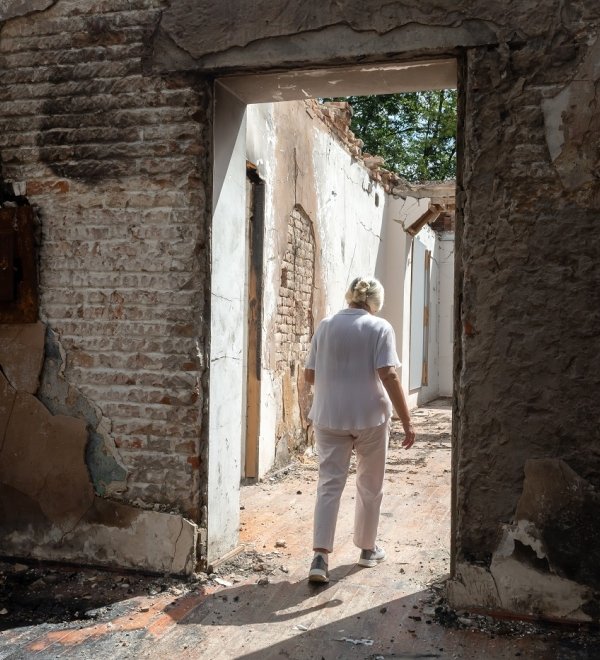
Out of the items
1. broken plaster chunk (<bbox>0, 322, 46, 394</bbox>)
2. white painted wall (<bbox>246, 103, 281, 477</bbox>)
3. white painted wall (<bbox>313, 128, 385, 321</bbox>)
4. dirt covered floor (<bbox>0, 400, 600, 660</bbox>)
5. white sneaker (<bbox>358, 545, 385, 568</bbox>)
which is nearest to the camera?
dirt covered floor (<bbox>0, 400, 600, 660</bbox>)

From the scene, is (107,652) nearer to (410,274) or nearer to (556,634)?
(556,634)

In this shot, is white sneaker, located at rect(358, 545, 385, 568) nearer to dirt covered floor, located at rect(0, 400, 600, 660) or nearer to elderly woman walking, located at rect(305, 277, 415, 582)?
dirt covered floor, located at rect(0, 400, 600, 660)

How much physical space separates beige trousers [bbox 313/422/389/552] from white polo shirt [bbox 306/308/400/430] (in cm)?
8

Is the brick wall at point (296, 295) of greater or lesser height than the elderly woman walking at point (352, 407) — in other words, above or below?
above

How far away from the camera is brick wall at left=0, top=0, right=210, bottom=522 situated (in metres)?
4.18

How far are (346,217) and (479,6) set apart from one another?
19.4ft

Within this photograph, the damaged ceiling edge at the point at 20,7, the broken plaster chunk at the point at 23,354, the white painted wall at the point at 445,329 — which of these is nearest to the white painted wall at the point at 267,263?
the damaged ceiling edge at the point at 20,7

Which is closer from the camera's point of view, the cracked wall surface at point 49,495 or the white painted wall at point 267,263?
the cracked wall surface at point 49,495

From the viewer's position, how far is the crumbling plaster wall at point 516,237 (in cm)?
357

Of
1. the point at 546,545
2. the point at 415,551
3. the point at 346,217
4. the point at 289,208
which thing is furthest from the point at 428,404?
the point at 546,545

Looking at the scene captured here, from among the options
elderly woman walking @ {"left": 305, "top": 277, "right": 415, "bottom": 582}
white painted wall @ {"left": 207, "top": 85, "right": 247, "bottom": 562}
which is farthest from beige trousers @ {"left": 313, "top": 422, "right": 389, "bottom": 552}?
white painted wall @ {"left": 207, "top": 85, "right": 247, "bottom": 562}

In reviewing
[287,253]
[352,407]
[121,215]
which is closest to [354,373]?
[352,407]

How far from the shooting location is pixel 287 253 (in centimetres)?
757

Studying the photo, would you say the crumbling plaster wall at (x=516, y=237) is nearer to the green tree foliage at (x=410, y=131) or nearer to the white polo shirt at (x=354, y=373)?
the white polo shirt at (x=354, y=373)
